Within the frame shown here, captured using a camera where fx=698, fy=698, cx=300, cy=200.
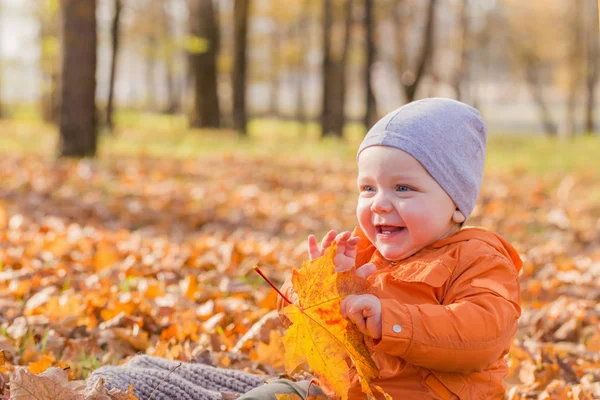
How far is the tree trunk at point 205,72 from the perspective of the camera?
18.2 m

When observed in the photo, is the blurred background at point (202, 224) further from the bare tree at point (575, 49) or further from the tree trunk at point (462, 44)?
the bare tree at point (575, 49)

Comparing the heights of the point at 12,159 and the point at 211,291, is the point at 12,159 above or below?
below

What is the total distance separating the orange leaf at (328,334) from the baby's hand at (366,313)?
33mm

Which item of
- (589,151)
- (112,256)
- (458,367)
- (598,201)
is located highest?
(458,367)

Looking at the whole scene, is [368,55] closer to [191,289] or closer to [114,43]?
[114,43]

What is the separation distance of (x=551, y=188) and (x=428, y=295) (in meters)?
8.89

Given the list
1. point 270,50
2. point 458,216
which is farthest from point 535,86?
point 458,216

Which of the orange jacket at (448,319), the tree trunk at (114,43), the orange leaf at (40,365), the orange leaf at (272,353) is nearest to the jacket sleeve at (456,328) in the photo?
the orange jacket at (448,319)

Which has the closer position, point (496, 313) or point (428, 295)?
point (496, 313)

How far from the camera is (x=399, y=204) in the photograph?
6.49ft

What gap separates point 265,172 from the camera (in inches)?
407

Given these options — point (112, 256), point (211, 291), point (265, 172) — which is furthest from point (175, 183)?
point (211, 291)

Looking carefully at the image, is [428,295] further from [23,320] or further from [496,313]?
[23,320]

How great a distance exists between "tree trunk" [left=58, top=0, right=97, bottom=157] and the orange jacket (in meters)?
8.51
